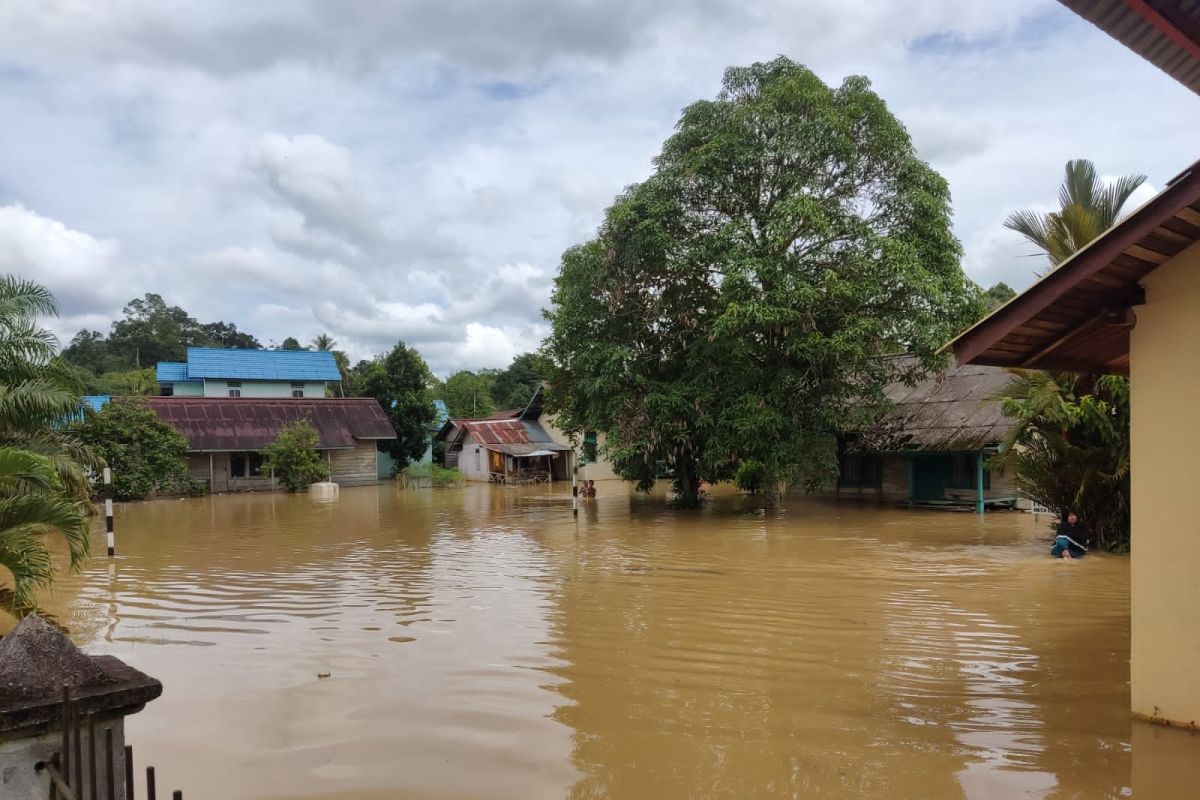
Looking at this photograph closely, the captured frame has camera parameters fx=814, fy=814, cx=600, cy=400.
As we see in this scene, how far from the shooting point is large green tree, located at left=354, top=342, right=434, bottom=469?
4200 centimetres

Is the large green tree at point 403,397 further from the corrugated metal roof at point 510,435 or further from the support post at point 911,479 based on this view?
the support post at point 911,479

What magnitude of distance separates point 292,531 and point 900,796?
1740 centimetres

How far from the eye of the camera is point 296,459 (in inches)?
1348

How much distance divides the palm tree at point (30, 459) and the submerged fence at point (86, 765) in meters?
5.13

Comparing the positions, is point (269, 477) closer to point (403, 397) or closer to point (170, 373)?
point (403, 397)

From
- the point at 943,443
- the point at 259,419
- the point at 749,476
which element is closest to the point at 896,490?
the point at 943,443

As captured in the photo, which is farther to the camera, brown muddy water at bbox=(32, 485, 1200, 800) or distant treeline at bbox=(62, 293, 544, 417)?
distant treeline at bbox=(62, 293, 544, 417)

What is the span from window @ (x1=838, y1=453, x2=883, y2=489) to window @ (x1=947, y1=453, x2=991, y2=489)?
2797 millimetres

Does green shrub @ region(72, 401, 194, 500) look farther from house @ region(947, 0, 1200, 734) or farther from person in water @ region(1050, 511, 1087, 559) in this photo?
house @ region(947, 0, 1200, 734)

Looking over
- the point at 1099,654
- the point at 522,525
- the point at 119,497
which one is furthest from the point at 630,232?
the point at 119,497

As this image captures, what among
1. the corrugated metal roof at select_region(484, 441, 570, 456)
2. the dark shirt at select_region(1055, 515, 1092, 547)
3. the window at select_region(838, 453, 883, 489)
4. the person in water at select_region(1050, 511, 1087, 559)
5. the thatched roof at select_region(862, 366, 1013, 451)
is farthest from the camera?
the corrugated metal roof at select_region(484, 441, 570, 456)

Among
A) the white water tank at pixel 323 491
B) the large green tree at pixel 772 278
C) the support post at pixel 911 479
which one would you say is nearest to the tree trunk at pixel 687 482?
the large green tree at pixel 772 278

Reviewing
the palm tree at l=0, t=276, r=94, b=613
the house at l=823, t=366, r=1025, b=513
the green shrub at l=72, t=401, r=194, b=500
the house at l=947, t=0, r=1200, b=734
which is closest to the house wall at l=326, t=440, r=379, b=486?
the green shrub at l=72, t=401, r=194, b=500

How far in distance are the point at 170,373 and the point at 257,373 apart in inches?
286
